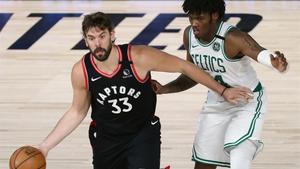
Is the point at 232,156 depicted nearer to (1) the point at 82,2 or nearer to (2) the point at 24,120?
(2) the point at 24,120

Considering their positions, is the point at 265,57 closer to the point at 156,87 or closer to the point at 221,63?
the point at 221,63

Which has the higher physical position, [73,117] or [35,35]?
[73,117]

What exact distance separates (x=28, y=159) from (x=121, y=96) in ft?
2.26

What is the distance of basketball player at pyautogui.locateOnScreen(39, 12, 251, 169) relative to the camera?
581 cm

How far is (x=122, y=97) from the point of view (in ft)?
19.1

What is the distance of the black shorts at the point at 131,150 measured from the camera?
5.98 meters

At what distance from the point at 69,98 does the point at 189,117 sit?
1320mm

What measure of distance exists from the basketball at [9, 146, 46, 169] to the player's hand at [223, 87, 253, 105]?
3.95ft

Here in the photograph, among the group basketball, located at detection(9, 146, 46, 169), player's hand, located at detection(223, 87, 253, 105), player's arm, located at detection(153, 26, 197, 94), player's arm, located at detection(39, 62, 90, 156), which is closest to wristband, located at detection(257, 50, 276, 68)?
player's hand, located at detection(223, 87, 253, 105)

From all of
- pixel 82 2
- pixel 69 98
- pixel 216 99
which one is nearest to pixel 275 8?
pixel 82 2

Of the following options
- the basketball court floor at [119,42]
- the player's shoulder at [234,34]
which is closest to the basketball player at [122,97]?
the player's shoulder at [234,34]

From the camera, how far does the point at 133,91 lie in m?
5.84

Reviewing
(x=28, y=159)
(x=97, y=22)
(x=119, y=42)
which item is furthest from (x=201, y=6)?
(x=119, y=42)

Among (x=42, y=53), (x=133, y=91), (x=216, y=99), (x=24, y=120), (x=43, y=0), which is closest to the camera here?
(x=133, y=91)
